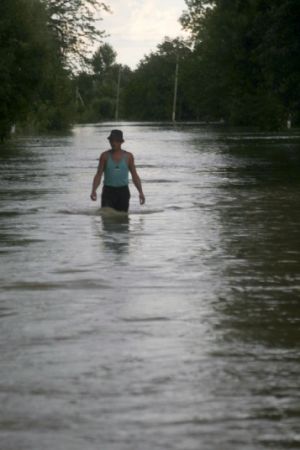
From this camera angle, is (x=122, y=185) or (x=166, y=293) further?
(x=122, y=185)

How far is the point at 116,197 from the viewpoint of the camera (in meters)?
20.6

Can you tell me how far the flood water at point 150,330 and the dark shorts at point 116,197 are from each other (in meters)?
0.24

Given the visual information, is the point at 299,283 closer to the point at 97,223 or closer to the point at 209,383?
the point at 209,383

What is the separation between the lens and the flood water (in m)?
6.88

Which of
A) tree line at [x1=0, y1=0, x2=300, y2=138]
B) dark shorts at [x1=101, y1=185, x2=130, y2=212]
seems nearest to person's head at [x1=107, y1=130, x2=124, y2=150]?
dark shorts at [x1=101, y1=185, x2=130, y2=212]

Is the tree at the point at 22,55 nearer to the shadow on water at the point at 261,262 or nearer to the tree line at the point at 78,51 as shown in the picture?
the tree line at the point at 78,51

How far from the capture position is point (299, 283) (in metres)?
12.7

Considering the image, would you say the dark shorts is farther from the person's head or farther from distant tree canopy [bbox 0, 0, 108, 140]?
distant tree canopy [bbox 0, 0, 108, 140]

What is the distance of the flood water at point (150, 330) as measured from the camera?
6.88 metres

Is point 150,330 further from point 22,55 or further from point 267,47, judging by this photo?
point 22,55

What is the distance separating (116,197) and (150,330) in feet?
35.6

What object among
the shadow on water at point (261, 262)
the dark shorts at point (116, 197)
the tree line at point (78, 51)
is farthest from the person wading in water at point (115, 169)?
the tree line at point (78, 51)

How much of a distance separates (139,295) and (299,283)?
70.3 inches

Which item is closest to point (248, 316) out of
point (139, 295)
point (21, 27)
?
point (139, 295)
